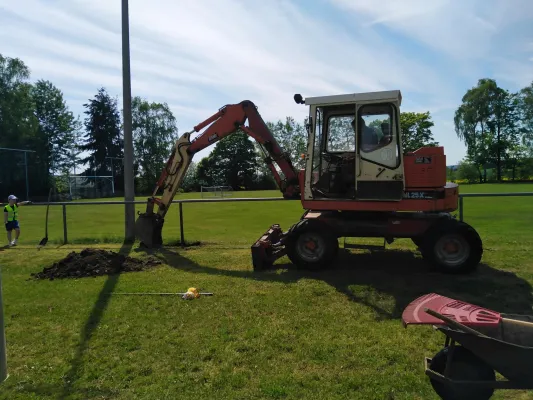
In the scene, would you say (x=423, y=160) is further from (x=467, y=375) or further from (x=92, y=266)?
(x=92, y=266)

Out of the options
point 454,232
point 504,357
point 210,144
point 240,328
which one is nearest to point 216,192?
point 210,144

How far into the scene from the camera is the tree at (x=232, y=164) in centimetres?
7981

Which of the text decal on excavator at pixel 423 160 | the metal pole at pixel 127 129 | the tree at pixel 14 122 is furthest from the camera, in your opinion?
the tree at pixel 14 122

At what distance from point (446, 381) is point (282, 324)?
252 cm

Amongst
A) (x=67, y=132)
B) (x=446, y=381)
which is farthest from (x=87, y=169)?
(x=446, y=381)

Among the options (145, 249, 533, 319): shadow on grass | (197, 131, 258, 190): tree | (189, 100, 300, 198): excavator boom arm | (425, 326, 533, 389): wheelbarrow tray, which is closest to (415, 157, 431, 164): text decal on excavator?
(145, 249, 533, 319): shadow on grass

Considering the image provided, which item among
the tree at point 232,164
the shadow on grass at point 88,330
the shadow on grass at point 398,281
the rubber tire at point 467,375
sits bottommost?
the shadow on grass at point 88,330

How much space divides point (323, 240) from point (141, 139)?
3265 inches

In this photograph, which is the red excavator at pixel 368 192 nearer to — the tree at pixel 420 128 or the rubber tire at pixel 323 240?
the rubber tire at pixel 323 240

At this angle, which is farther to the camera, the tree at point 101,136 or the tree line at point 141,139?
the tree at point 101,136

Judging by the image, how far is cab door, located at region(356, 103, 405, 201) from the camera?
7.95m

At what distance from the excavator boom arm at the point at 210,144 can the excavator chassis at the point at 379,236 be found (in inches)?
59.4

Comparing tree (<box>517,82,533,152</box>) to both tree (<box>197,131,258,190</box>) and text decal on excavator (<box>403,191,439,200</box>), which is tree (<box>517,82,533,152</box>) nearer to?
tree (<box>197,131,258,190</box>)

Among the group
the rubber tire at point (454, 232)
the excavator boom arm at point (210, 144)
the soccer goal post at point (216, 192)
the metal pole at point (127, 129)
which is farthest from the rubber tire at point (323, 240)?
the soccer goal post at point (216, 192)
